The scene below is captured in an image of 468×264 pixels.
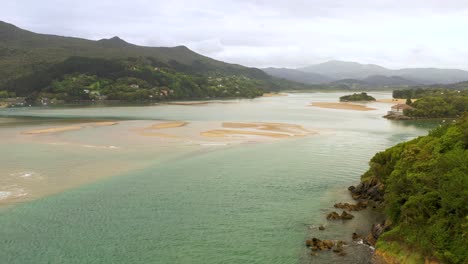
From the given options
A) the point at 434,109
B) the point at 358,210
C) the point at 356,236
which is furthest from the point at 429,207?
the point at 434,109

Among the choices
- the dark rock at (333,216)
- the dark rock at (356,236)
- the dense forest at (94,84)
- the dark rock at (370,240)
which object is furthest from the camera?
the dense forest at (94,84)

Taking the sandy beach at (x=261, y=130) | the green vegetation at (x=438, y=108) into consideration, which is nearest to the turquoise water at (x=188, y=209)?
the sandy beach at (x=261, y=130)

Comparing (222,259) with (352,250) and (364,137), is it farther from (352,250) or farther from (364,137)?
(364,137)

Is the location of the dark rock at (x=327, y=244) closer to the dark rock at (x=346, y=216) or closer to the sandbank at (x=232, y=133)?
the dark rock at (x=346, y=216)

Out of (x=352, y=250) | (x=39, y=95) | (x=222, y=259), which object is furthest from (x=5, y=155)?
(x=39, y=95)

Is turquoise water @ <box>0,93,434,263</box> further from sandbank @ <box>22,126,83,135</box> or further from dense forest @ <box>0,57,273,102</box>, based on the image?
dense forest @ <box>0,57,273,102</box>

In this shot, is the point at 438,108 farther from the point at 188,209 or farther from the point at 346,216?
the point at 188,209

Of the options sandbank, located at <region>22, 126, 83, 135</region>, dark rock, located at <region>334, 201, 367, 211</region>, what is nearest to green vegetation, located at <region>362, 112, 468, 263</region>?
dark rock, located at <region>334, 201, 367, 211</region>
